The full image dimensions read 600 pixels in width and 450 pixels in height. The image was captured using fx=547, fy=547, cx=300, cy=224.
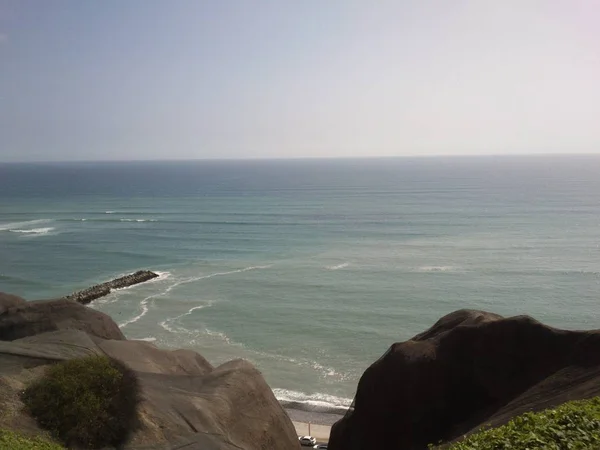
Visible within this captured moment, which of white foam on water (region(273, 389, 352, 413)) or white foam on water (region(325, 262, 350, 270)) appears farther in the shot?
white foam on water (region(325, 262, 350, 270))

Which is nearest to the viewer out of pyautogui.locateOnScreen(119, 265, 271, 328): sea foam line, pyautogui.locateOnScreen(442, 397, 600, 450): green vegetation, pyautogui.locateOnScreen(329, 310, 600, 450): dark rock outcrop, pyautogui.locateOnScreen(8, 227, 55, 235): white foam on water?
pyautogui.locateOnScreen(442, 397, 600, 450): green vegetation

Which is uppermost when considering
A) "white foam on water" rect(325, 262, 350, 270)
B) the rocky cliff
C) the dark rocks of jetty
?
the rocky cliff

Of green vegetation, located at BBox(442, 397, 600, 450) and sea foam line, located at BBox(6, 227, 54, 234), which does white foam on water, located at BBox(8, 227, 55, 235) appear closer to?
sea foam line, located at BBox(6, 227, 54, 234)

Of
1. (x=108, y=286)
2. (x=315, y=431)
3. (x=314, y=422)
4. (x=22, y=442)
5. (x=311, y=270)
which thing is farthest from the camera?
(x=311, y=270)

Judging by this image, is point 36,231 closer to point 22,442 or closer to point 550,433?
point 22,442

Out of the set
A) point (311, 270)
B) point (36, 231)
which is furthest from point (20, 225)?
point (311, 270)

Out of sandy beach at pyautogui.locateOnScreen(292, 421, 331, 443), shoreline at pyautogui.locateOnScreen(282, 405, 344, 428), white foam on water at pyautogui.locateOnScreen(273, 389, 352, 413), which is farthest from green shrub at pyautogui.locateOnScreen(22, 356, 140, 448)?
white foam on water at pyautogui.locateOnScreen(273, 389, 352, 413)
